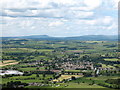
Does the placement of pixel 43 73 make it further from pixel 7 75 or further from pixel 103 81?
pixel 103 81

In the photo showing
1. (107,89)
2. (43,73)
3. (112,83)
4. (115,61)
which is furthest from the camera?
(115,61)

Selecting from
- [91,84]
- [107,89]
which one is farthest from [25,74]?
[107,89]

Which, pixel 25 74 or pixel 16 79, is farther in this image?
pixel 25 74

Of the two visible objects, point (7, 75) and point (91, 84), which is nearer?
point (91, 84)

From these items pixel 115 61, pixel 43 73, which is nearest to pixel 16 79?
pixel 43 73

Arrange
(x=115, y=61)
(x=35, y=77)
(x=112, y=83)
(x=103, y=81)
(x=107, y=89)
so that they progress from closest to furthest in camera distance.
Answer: (x=107, y=89), (x=112, y=83), (x=103, y=81), (x=35, y=77), (x=115, y=61)

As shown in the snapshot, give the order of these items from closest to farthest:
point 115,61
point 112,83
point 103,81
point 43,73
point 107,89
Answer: point 107,89, point 112,83, point 103,81, point 43,73, point 115,61

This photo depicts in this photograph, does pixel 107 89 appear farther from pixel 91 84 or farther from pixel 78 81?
pixel 78 81

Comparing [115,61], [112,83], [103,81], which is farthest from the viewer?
[115,61]
